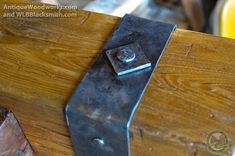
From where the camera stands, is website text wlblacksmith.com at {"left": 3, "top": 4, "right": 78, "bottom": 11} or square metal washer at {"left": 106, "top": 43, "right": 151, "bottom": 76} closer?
square metal washer at {"left": 106, "top": 43, "right": 151, "bottom": 76}

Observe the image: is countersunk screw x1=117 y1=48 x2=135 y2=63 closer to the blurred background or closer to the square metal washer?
the square metal washer

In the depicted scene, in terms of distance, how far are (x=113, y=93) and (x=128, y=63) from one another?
6 centimetres

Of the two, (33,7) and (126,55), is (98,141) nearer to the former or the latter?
(126,55)

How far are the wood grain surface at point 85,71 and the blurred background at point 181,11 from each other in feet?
2.32

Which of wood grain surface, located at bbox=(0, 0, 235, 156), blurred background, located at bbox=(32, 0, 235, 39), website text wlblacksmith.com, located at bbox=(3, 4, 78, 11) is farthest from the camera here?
blurred background, located at bbox=(32, 0, 235, 39)

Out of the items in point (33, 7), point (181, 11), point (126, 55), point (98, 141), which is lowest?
point (181, 11)

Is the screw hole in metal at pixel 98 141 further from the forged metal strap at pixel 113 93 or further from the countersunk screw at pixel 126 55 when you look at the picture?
the countersunk screw at pixel 126 55

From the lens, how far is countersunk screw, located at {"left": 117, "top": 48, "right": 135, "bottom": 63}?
57 centimetres

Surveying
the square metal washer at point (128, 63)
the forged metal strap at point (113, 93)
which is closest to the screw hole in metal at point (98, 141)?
the forged metal strap at point (113, 93)

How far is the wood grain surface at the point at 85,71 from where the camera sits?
1.65 ft

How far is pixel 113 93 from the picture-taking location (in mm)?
540

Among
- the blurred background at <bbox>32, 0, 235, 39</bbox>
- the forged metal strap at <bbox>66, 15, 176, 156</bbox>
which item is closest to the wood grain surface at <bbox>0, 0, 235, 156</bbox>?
the forged metal strap at <bbox>66, 15, 176, 156</bbox>

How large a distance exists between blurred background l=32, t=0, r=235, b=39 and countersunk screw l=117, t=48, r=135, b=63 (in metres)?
0.82

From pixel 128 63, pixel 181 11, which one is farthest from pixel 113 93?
pixel 181 11
